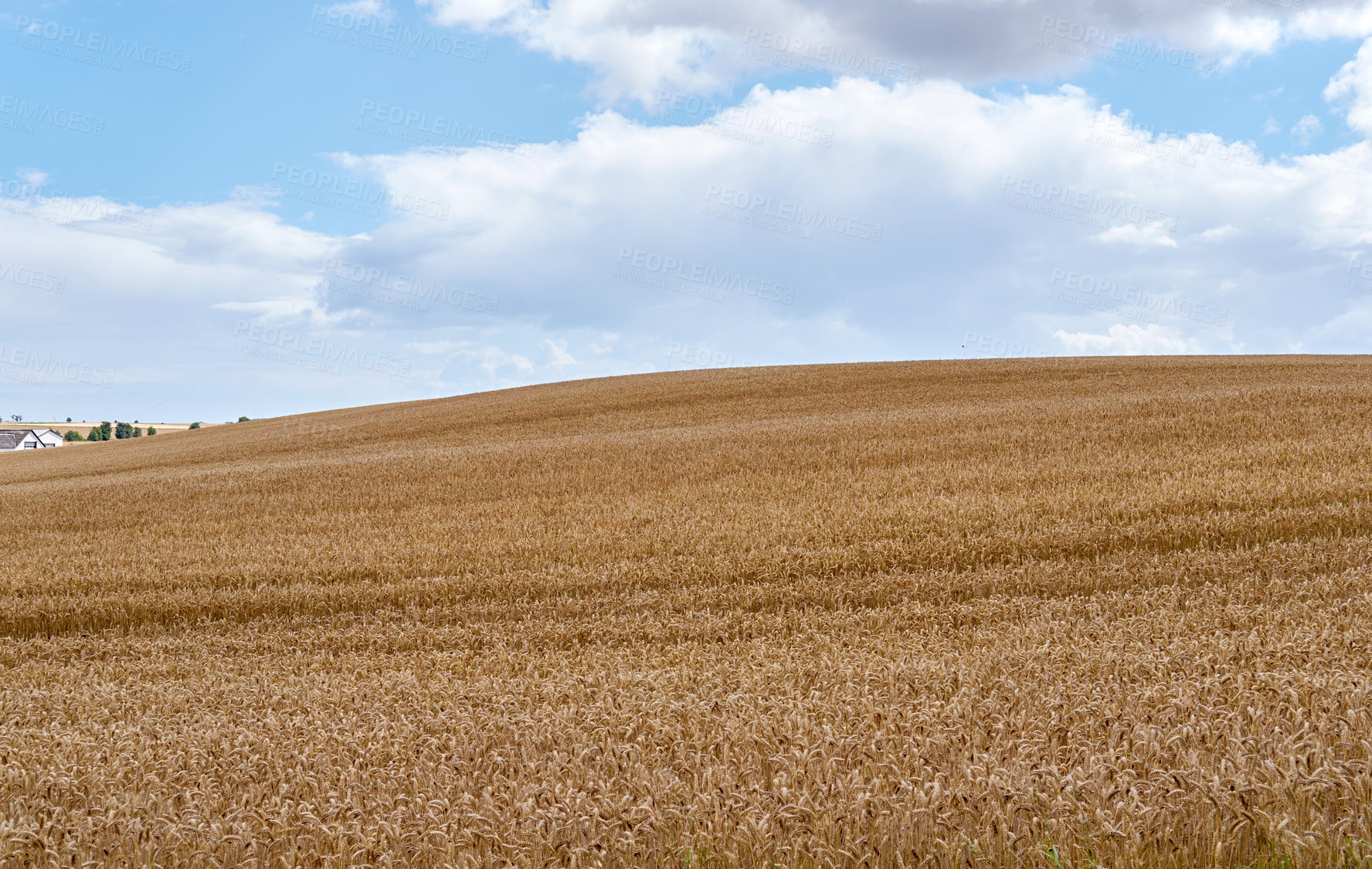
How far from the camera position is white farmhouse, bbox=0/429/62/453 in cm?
8312

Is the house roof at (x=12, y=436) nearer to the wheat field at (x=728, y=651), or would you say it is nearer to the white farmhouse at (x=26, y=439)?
the white farmhouse at (x=26, y=439)

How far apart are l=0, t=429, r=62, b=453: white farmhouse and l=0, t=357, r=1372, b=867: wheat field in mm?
82956

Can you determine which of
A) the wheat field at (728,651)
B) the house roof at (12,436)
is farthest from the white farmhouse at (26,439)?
the wheat field at (728,651)

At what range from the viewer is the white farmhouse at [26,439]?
3273 inches

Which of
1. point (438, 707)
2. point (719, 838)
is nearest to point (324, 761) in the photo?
point (438, 707)

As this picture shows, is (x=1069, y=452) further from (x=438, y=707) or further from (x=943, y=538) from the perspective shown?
(x=438, y=707)

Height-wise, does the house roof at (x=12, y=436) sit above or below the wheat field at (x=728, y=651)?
above

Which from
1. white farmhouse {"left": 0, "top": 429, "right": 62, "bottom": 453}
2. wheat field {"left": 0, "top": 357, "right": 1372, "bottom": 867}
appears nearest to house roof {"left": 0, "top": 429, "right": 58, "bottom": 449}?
white farmhouse {"left": 0, "top": 429, "right": 62, "bottom": 453}

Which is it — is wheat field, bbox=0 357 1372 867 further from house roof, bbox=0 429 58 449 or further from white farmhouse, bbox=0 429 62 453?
house roof, bbox=0 429 58 449

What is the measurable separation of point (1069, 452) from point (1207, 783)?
12266 mm

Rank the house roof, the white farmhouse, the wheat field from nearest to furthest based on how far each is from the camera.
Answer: the wheat field < the house roof < the white farmhouse

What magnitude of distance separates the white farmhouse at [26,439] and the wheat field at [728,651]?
83.0 metres

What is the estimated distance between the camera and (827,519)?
36.5 ft

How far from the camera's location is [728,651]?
279 inches
